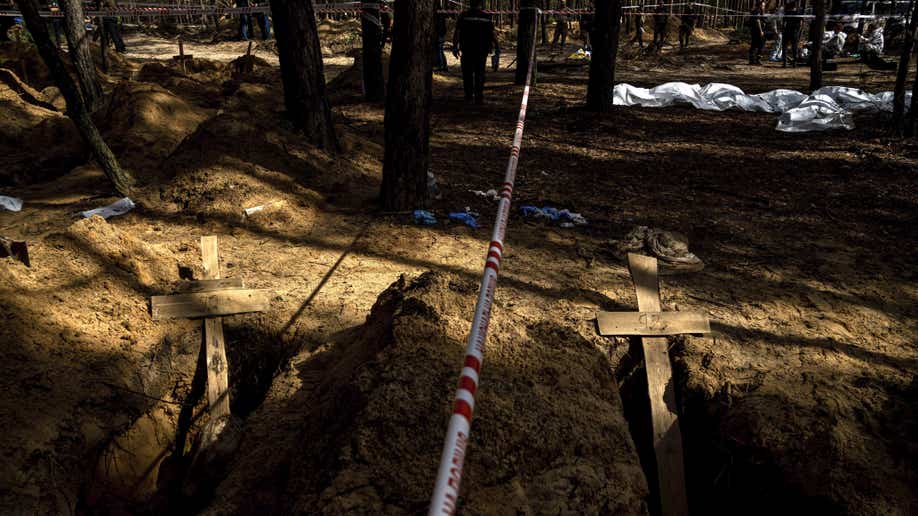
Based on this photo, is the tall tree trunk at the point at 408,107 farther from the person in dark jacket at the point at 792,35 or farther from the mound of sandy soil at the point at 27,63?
the person in dark jacket at the point at 792,35

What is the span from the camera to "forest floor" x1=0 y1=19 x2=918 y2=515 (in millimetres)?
2395

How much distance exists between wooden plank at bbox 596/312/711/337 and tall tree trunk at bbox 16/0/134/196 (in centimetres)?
500

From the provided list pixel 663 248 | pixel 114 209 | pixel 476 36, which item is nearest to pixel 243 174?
pixel 114 209

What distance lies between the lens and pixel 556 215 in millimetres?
5914

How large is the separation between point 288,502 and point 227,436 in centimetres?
142

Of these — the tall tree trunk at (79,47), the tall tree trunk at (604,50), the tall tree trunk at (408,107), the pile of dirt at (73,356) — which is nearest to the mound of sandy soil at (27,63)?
the tall tree trunk at (79,47)

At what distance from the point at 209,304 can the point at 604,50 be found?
7.94 meters

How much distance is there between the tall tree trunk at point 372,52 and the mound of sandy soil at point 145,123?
12.0ft

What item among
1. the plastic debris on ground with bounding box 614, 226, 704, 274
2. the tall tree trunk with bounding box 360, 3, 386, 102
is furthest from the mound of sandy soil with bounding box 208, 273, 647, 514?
the tall tree trunk with bounding box 360, 3, 386, 102

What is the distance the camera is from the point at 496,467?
2.17 m

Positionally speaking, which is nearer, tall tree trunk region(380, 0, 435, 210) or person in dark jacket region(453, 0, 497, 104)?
tall tree trunk region(380, 0, 435, 210)

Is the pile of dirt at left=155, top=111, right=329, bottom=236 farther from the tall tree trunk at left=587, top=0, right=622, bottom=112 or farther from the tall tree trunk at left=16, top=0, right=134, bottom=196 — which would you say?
the tall tree trunk at left=587, top=0, right=622, bottom=112

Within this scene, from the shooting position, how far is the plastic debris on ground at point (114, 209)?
5.48 metres

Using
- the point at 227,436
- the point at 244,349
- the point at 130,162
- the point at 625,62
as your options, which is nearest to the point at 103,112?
the point at 130,162
